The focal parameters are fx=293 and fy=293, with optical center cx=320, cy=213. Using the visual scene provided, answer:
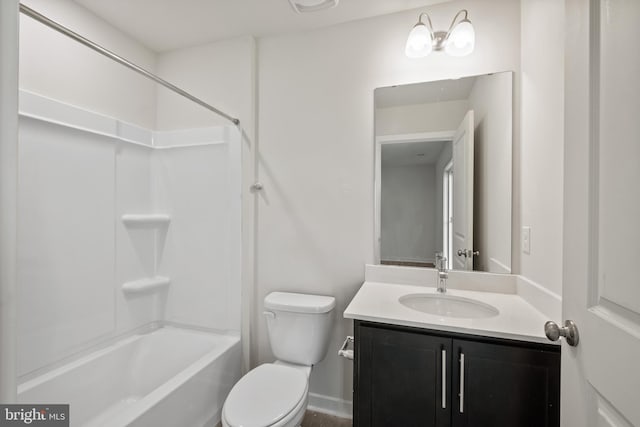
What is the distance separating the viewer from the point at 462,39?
1483 millimetres

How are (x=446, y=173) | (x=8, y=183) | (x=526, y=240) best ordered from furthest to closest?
1. (x=446, y=173)
2. (x=526, y=240)
3. (x=8, y=183)

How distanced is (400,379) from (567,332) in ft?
2.10

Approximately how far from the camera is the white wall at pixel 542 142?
44.8 inches

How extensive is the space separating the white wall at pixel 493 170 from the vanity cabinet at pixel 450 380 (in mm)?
589

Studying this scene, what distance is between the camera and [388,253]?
1733 mm

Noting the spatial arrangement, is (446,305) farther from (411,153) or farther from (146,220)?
(146,220)

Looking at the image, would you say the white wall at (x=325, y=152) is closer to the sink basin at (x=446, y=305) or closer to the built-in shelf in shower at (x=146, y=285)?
the sink basin at (x=446, y=305)

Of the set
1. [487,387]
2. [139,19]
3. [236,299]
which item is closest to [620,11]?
[487,387]

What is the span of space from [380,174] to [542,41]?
Result: 922 mm

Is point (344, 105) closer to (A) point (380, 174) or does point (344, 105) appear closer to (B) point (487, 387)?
(A) point (380, 174)

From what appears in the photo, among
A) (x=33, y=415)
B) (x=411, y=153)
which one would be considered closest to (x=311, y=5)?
(x=411, y=153)

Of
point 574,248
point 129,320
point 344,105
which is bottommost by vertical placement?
point 129,320

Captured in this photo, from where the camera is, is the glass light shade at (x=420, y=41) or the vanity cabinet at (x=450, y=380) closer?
the vanity cabinet at (x=450, y=380)

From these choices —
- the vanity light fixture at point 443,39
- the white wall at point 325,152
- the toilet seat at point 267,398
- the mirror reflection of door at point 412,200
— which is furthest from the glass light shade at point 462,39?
the toilet seat at point 267,398
